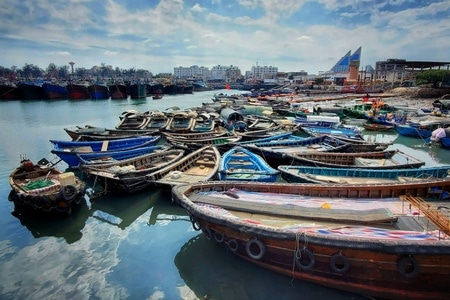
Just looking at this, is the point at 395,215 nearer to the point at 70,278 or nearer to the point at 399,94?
the point at 70,278

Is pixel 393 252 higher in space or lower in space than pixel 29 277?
higher

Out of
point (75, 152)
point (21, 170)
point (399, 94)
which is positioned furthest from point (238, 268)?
point (399, 94)

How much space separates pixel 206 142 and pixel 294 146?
6.96 meters

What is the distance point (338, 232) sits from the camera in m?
7.20

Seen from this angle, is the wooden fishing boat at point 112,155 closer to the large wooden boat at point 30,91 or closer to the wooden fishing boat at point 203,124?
the wooden fishing boat at point 203,124

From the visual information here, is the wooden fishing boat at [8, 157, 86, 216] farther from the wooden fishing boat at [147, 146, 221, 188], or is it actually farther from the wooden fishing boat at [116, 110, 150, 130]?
the wooden fishing boat at [116, 110, 150, 130]

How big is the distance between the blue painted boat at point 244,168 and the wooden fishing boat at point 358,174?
90cm

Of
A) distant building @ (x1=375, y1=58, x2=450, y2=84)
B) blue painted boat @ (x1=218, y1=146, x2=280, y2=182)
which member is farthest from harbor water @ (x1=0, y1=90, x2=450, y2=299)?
distant building @ (x1=375, y1=58, x2=450, y2=84)

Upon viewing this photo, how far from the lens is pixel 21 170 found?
13.7 metres

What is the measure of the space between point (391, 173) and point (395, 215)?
590 centimetres

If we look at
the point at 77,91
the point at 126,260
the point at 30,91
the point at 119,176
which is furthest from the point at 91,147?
the point at 30,91

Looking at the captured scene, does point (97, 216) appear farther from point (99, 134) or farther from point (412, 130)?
point (412, 130)

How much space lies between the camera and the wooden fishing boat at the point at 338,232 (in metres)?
6.15

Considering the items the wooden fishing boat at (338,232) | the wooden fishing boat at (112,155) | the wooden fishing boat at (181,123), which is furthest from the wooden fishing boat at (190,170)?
the wooden fishing boat at (181,123)
